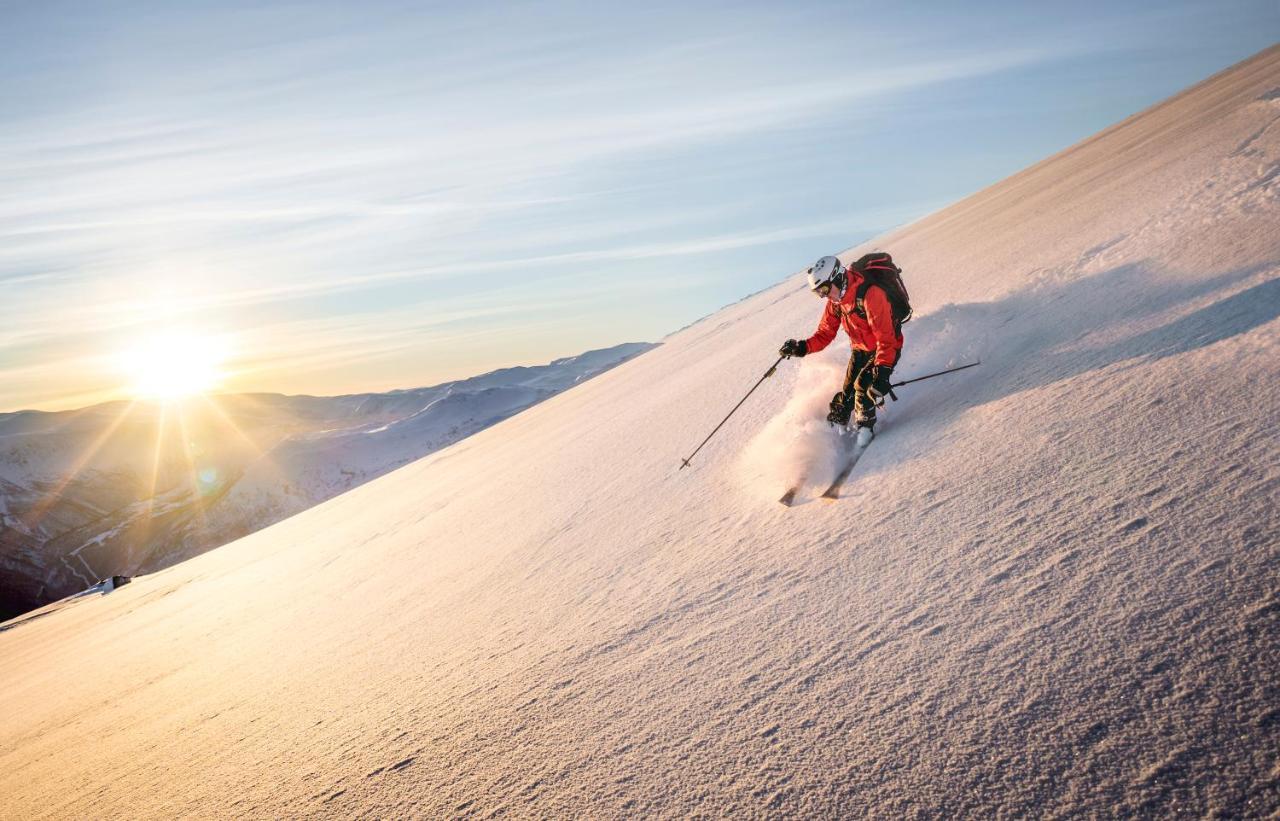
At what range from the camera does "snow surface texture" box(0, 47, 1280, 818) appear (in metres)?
2.13

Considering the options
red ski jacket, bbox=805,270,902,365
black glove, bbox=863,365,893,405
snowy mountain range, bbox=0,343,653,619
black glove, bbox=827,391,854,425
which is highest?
snowy mountain range, bbox=0,343,653,619

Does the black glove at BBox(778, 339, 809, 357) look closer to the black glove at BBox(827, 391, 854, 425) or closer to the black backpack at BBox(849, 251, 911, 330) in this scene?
the black glove at BBox(827, 391, 854, 425)

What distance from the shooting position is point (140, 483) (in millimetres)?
85375

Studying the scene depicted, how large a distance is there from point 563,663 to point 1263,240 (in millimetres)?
6423

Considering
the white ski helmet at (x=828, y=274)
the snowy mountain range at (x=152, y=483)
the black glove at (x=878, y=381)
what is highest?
the snowy mountain range at (x=152, y=483)

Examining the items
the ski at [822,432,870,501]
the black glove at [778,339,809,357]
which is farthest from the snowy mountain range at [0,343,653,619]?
the ski at [822,432,870,501]

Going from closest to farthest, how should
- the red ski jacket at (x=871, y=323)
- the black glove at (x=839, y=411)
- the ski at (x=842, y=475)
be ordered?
the ski at (x=842, y=475), the red ski jacket at (x=871, y=323), the black glove at (x=839, y=411)

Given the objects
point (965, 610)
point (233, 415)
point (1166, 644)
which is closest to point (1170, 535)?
point (1166, 644)

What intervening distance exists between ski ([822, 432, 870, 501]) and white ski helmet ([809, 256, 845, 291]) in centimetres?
146

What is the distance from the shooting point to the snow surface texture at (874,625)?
2135mm

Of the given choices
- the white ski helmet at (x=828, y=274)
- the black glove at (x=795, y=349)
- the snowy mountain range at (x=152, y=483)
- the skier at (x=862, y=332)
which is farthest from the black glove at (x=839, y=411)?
the snowy mountain range at (x=152, y=483)

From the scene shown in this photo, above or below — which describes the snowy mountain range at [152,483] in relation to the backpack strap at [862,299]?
above

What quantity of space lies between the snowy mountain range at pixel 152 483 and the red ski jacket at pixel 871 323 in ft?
251

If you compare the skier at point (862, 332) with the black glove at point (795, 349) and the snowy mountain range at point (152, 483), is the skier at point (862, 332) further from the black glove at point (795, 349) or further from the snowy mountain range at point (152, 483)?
the snowy mountain range at point (152, 483)
